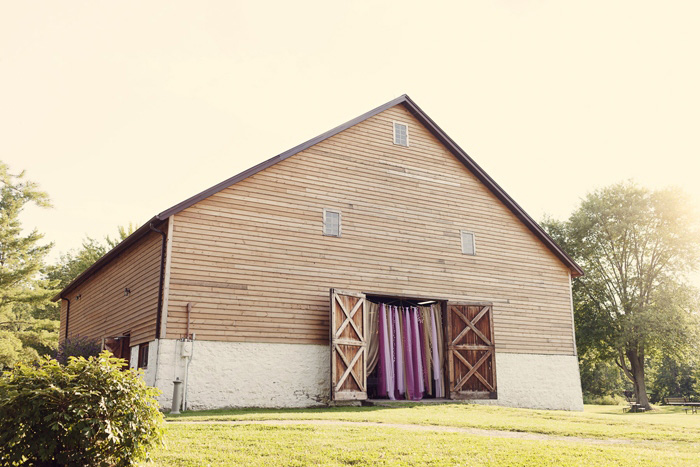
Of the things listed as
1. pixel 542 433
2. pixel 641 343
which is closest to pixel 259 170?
pixel 542 433

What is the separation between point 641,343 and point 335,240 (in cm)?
2123

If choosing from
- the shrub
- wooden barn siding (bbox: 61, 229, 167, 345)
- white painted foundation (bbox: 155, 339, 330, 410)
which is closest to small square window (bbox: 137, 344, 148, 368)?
wooden barn siding (bbox: 61, 229, 167, 345)

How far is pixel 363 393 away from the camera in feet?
52.1

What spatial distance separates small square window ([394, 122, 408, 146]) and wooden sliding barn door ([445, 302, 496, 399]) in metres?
5.48

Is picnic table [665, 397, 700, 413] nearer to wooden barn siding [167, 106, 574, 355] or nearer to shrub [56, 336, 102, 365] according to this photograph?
wooden barn siding [167, 106, 574, 355]

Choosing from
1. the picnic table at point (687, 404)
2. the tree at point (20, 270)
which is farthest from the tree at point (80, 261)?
the picnic table at point (687, 404)

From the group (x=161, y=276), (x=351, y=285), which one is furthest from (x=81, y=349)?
(x=351, y=285)

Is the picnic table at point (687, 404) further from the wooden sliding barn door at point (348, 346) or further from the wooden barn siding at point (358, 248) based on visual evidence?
the wooden sliding barn door at point (348, 346)

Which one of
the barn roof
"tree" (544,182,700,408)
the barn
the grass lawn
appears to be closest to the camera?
the grass lawn

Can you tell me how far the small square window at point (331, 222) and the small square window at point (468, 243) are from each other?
181 inches

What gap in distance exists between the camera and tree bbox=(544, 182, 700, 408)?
30.3 metres

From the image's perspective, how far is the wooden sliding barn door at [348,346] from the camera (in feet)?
51.0

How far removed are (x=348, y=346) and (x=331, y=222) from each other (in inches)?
144

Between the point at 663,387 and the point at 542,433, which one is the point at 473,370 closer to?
the point at 542,433
